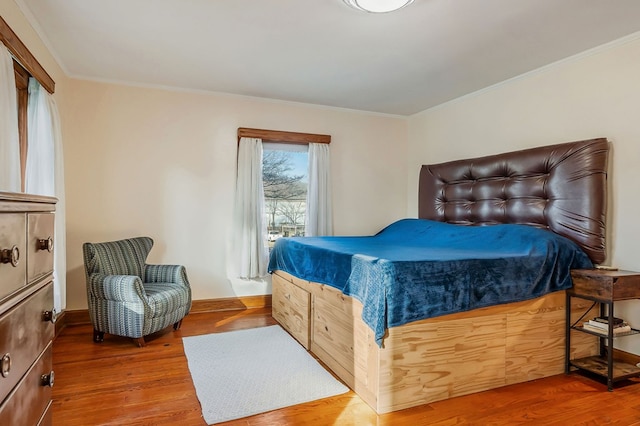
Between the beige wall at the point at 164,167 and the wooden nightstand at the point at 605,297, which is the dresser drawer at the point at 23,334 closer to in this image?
the beige wall at the point at 164,167

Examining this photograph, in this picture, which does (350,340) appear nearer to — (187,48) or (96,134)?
(187,48)

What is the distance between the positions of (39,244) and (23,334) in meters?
0.28

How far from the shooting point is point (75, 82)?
3570mm

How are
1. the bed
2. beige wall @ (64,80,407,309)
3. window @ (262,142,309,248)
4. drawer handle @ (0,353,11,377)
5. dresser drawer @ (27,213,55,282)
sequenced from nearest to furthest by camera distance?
1. drawer handle @ (0,353,11,377)
2. dresser drawer @ (27,213,55,282)
3. the bed
4. beige wall @ (64,80,407,309)
5. window @ (262,142,309,248)

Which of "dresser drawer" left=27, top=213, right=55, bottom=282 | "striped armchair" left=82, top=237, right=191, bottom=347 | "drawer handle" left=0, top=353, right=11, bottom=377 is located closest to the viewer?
"drawer handle" left=0, top=353, right=11, bottom=377

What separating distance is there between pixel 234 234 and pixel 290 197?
0.79 metres

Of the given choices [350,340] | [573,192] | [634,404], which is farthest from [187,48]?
[634,404]

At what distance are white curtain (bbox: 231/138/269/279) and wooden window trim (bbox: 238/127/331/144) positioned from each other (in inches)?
2.6

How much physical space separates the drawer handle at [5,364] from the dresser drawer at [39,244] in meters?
0.24

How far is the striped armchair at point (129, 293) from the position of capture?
9.50ft

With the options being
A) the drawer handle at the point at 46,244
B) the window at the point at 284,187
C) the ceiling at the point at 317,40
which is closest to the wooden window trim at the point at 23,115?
the ceiling at the point at 317,40

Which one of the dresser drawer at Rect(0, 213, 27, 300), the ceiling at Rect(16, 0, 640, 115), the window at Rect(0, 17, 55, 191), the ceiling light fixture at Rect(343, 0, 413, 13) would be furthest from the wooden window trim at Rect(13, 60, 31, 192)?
the ceiling light fixture at Rect(343, 0, 413, 13)

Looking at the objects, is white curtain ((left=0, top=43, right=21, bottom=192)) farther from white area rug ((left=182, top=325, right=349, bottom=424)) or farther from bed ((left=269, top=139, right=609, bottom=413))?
bed ((left=269, top=139, right=609, bottom=413))

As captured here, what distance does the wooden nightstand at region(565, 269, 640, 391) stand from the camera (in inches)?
91.6
